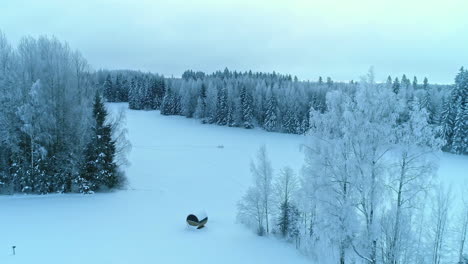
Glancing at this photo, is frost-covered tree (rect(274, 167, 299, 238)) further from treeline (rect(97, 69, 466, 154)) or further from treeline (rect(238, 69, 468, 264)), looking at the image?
treeline (rect(97, 69, 466, 154))

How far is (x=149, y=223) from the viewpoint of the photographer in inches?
725

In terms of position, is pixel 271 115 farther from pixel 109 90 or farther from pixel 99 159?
pixel 109 90

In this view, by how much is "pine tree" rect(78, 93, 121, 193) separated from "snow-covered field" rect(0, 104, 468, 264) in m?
1.23

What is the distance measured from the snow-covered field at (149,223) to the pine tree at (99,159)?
123cm

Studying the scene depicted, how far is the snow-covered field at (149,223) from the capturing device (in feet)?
47.0

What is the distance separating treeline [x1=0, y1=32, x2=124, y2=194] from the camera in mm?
21734

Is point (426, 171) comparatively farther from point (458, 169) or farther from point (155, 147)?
point (155, 147)

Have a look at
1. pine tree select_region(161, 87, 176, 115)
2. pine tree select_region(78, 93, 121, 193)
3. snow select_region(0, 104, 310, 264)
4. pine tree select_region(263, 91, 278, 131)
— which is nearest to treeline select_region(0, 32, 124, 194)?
pine tree select_region(78, 93, 121, 193)

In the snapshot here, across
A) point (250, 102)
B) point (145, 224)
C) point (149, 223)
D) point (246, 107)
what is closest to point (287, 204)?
point (149, 223)

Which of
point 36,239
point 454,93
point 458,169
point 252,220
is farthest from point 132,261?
point 454,93

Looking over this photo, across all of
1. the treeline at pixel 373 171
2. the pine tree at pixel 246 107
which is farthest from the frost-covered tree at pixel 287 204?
the pine tree at pixel 246 107

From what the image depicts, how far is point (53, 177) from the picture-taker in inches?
902

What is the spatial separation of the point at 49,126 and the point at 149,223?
501 inches

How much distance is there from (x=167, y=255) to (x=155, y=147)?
109ft
